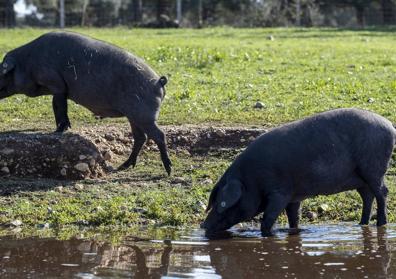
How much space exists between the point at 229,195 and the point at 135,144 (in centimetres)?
267

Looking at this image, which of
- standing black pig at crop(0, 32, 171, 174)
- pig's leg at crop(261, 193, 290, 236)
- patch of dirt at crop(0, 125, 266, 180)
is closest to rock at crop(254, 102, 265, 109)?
patch of dirt at crop(0, 125, 266, 180)

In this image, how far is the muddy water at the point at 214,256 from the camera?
26.7 ft

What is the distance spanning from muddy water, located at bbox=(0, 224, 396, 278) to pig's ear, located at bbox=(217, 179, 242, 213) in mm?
330

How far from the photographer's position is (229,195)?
9555 mm

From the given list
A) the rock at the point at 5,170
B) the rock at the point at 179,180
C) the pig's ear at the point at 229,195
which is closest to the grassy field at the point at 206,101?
the rock at the point at 179,180

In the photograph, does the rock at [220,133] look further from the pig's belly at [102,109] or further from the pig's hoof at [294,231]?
the pig's hoof at [294,231]

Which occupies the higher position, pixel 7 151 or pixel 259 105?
pixel 259 105

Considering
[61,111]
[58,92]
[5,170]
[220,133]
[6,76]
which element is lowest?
[5,170]

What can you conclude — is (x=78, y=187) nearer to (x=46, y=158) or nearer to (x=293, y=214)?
(x=46, y=158)

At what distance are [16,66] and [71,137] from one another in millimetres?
1551

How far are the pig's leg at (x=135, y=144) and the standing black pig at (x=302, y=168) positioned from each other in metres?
2.25

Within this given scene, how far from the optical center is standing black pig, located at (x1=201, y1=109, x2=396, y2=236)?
970 centimetres

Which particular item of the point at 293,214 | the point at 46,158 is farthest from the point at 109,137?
the point at 293,214

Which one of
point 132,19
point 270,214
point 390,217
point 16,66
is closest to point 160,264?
point 270,214
